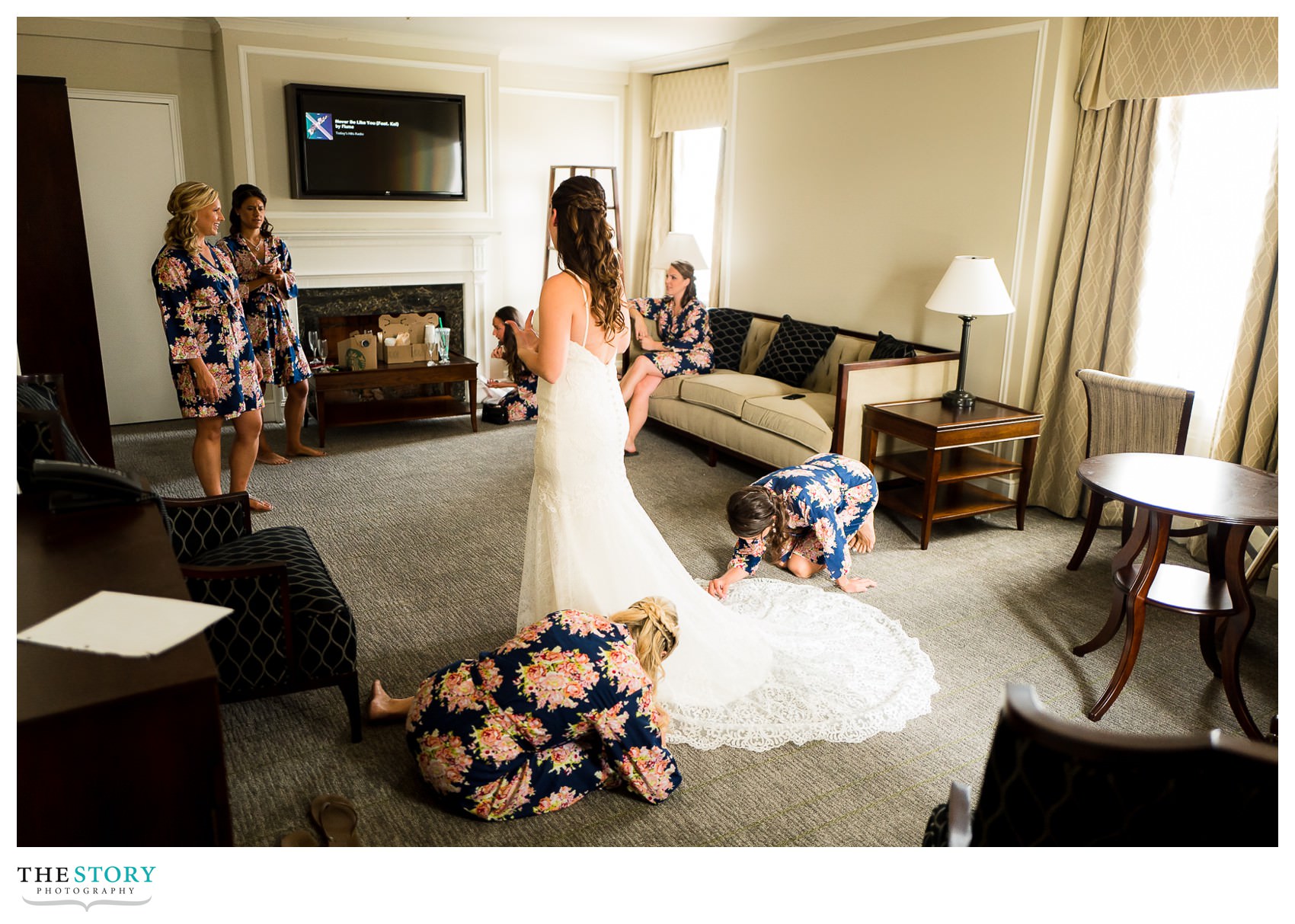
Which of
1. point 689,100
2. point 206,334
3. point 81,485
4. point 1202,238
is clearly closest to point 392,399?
point 206,334

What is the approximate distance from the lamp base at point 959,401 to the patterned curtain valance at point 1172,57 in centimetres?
138

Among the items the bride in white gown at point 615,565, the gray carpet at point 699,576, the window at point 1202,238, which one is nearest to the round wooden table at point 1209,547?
the gray carpet at point 699,576

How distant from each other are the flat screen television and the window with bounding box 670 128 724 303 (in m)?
1.61

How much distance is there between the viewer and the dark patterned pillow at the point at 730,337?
5.79 m

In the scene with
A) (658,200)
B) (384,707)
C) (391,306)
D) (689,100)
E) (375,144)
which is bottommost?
(384,707)

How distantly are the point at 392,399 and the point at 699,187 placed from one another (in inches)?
106

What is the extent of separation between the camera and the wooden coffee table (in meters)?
5.48

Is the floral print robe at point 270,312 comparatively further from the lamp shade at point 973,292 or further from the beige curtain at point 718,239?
the lamp shade at point 973,292

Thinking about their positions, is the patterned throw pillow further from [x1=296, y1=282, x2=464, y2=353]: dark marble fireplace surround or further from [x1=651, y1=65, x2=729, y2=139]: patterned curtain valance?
[x1=296, y1=282, x2=464, y2=353]: dark marble fireplace surround

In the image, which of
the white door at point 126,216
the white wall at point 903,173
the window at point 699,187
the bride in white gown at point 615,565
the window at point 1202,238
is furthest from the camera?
the window at point 699,187

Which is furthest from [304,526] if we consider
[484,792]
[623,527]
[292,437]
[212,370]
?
[484,792]

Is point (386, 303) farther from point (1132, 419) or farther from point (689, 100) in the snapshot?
point (1132, 419)

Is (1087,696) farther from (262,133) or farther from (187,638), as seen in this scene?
(262,133)

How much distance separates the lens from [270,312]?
193 inches
